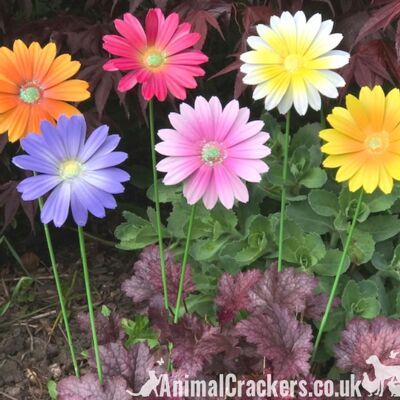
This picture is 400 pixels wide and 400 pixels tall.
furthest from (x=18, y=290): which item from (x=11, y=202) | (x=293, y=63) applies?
(x=293, y=63)

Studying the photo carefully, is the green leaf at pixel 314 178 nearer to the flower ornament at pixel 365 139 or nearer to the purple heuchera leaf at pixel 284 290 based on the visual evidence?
the purple heuchera leaf at pixel 284 290

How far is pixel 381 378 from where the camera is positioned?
1.47 meters

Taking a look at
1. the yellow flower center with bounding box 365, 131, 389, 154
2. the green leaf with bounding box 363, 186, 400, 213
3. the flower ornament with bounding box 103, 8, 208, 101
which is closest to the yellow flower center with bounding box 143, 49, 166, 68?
the flower ornament with bounding box 103, 8, 208, 101

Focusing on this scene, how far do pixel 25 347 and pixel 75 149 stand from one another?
105 cm

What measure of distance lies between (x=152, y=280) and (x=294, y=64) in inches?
26.2

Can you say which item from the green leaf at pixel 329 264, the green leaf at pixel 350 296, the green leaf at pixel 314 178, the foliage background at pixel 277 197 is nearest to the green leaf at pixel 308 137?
the foliage background at pixel 277 197

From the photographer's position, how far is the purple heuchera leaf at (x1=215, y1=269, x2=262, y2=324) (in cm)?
160

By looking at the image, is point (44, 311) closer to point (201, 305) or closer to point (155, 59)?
point (201, 305)

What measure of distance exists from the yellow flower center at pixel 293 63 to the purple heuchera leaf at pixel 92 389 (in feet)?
2.23

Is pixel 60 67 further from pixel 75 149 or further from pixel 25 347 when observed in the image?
pixel 25 347

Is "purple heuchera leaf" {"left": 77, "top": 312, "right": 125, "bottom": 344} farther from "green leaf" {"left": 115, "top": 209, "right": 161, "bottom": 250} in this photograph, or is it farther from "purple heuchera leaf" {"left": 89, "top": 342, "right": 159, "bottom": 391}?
"green leaf" {"left": 115, "top": 209, "right": 161, "bottom": 250}

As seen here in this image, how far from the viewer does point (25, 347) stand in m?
2.13

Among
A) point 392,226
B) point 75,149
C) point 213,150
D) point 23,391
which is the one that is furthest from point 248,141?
point 23,391

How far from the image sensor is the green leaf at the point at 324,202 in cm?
189
